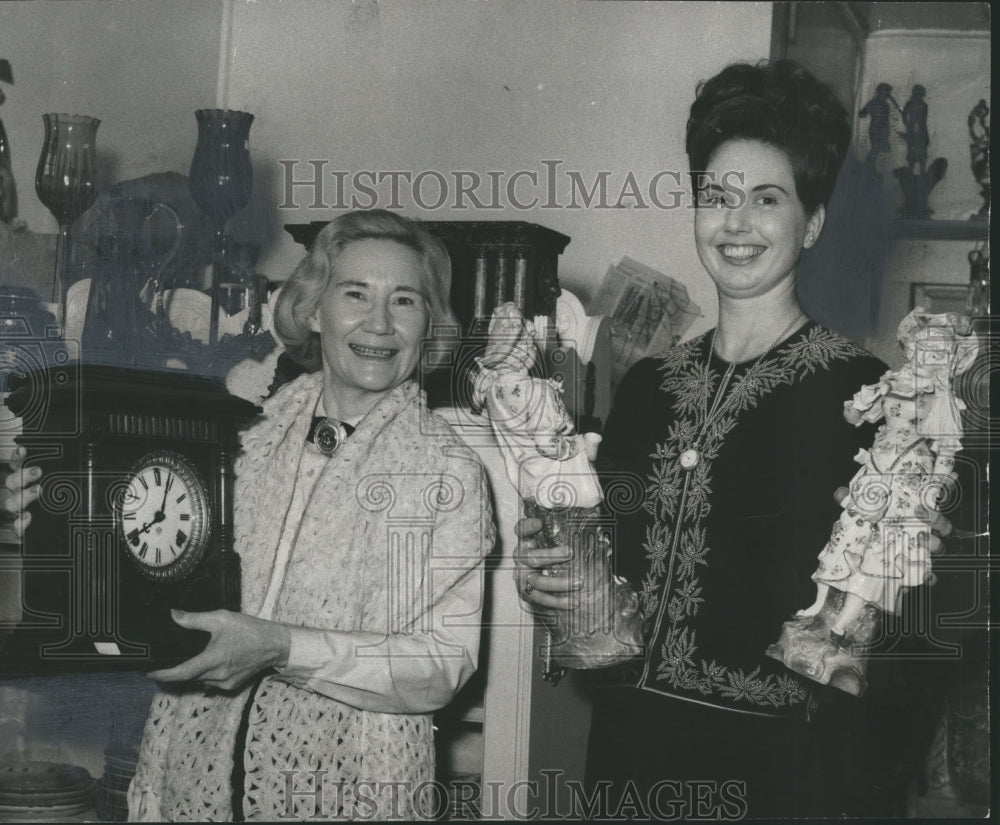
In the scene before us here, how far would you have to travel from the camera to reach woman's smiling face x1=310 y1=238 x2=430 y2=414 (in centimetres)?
232

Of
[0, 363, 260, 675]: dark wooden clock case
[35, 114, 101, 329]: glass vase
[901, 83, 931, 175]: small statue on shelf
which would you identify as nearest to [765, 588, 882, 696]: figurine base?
[901, 83, 931, 175]: small statue on shelf

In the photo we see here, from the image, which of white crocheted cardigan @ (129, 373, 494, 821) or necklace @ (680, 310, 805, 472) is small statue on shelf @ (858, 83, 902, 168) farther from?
white crocheted cardigan @ (129, 373, 494, 821)

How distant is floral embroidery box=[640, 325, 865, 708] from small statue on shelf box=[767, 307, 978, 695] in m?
0.08

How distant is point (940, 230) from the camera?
2422 mm

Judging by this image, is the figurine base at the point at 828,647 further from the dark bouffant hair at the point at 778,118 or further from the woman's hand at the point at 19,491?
the woman's hand at the point at 19,491

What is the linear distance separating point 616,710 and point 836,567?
460mm

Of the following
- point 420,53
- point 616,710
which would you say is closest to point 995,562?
point 616,710

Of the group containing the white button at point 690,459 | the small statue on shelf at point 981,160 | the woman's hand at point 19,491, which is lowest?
the woman's hand at point 19,491

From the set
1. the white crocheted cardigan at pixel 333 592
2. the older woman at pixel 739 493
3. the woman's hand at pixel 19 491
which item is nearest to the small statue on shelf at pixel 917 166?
the older woman at pixel 739 493

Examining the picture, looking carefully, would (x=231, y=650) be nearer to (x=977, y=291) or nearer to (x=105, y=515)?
(x=105, y=515)

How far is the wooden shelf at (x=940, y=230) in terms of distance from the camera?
241 centimetres

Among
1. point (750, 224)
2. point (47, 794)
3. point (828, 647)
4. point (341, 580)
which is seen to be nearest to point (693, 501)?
point (828, 647)

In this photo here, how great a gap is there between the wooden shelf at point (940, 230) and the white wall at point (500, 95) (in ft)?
1.22

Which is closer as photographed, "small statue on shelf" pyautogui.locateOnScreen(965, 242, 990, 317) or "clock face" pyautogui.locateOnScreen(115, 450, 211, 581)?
"clock face" pyautogui.locateOnScreen(115, 450, 211, 581)
